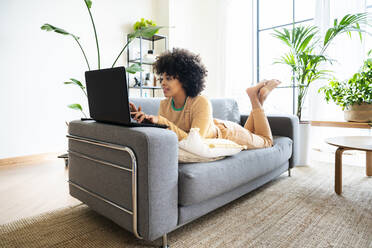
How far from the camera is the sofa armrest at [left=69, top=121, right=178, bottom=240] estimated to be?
3.75ft

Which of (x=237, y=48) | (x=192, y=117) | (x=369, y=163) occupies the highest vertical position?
(x=237, y=48)

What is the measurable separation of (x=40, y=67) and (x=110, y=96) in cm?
241

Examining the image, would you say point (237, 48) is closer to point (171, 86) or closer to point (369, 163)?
point (369, 163)

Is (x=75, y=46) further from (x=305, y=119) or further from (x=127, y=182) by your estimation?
(x=305, y=119)

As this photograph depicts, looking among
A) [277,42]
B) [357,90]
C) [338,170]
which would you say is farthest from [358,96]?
[277,42]

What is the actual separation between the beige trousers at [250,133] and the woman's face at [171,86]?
426 millimetres

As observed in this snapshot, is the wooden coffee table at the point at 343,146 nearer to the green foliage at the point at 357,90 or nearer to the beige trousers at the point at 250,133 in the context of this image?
the beige trousers at the point at 250,133

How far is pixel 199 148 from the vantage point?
138cm

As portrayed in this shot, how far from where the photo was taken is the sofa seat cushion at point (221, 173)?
127 centimetres

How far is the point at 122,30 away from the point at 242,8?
2122 millimetres

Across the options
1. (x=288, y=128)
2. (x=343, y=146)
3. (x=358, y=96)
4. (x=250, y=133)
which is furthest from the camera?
(x=358, y=96)

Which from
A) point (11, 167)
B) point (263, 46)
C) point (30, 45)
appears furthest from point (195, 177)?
point (263, 46)

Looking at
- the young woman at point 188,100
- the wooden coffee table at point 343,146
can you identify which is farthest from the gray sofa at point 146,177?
the wooden coffee table at point 343,146

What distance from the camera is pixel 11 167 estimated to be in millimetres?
2842
